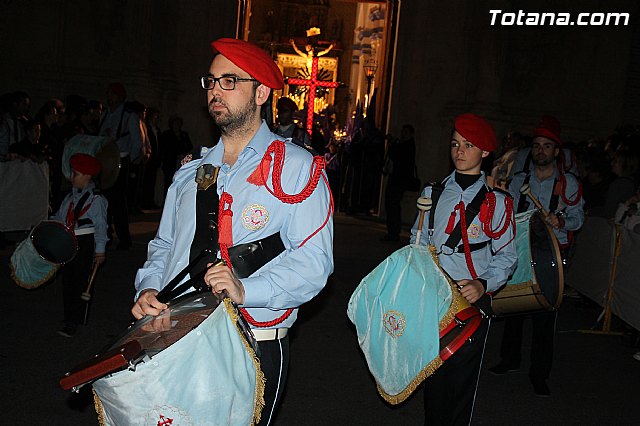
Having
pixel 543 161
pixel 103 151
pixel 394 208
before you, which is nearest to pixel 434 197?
pixel 543 161

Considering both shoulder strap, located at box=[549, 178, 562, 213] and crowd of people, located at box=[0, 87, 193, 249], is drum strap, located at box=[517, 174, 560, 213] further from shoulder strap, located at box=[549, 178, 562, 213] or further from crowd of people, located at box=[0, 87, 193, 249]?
crowd of people, located at box=[0, 87, 193, 249]

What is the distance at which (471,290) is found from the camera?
434 centimetres

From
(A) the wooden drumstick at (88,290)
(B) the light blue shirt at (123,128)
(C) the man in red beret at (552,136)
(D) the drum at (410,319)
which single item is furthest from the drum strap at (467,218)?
(B) the light blue shirt at (123,128)

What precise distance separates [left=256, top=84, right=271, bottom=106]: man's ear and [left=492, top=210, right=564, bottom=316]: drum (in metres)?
2.87

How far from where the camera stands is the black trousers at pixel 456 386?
433 centimetres

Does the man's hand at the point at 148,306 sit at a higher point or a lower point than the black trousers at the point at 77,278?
higher

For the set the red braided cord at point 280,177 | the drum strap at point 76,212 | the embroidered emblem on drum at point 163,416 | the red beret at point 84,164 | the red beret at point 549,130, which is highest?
the red beret at point 549,130

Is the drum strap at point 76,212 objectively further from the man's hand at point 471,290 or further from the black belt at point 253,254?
the black belt at point 253,254

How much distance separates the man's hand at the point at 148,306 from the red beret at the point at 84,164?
4.49 m

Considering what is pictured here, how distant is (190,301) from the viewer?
9.21 feet

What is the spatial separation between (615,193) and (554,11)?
7.86 metres

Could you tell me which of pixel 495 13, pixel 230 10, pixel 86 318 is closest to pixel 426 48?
pixel 495 13

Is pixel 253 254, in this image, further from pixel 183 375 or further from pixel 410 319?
pixel 410 319

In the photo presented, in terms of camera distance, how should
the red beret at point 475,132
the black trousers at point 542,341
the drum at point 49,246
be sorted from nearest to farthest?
1. the red beret at point 475,132
2. the black trousers at point 542,341
3. the drum at point 49,246
